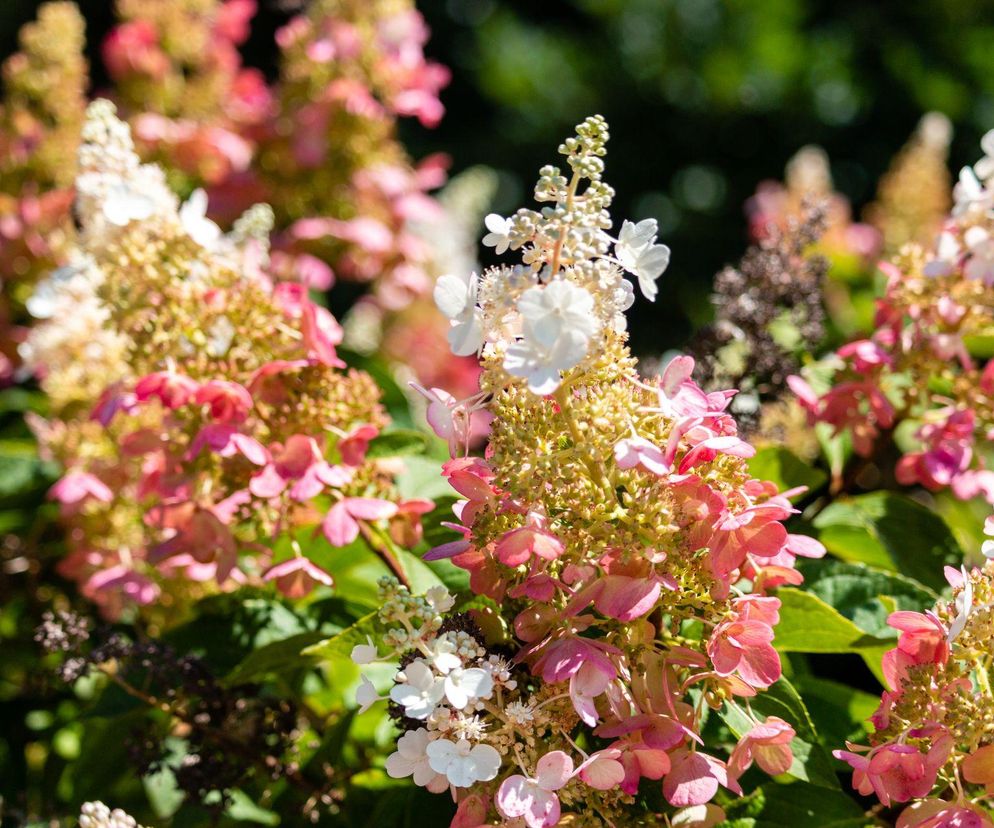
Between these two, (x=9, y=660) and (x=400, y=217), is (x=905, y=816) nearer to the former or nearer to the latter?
(x=9, y=660)

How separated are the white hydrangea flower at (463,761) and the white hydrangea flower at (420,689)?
16mm

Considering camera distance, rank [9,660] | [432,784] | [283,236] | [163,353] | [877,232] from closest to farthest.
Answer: [432,784] < [163,353] < [9,660] < [283,236] < [877,232]

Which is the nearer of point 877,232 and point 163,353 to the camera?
point 163,353

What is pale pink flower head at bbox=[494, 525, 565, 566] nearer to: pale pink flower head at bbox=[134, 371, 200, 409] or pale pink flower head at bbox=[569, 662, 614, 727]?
pale pink flower head at bbox=[569, 662, 614, 727]

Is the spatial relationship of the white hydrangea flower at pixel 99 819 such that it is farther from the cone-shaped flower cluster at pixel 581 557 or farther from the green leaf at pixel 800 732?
the green leaf at pixel 800 732

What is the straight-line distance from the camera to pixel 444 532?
2.58ft

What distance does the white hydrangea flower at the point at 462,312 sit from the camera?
0.54 m

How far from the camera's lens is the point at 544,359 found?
0.51m

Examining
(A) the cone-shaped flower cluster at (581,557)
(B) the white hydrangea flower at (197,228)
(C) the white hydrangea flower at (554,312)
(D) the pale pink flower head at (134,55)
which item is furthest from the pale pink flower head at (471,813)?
(D) the pale pink flower head at (134,55)

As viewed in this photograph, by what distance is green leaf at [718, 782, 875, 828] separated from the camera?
63 cm

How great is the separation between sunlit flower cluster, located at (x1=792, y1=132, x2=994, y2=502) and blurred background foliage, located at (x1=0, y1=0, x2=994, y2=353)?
2662mm

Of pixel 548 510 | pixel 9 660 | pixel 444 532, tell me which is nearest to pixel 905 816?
pixel 548 510

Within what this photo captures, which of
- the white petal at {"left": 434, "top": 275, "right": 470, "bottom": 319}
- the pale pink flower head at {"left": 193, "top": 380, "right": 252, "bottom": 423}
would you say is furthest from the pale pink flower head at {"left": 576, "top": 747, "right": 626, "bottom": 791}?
the pale pink flower head at {"left": 193, "top": 380, "right": 252, "bottom": 423}

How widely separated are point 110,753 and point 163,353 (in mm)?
317
